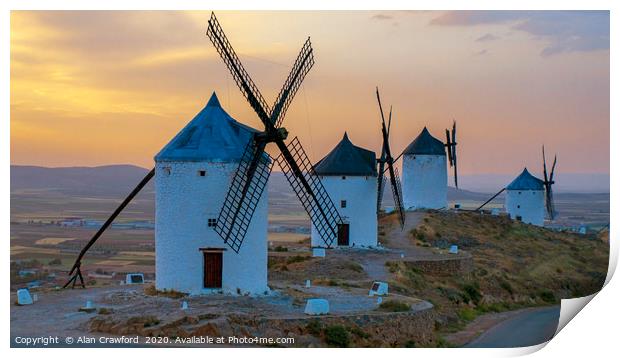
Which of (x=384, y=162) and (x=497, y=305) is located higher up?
(x=384, y=162)

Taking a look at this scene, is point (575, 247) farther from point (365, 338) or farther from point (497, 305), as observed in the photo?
point (365, 338)

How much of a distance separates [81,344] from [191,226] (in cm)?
565

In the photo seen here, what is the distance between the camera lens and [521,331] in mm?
28609

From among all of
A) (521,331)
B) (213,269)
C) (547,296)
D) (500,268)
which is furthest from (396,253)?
(213,269)

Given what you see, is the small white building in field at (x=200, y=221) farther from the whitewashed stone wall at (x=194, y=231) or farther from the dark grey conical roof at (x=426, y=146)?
the dark grey conical roof at (x=426, y=146)

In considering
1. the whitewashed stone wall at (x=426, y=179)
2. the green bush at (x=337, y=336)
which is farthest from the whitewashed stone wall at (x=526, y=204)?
the green bush at (x=337, y=336)

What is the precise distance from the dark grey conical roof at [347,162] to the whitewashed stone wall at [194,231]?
13.1m

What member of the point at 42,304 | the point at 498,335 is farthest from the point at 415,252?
the point at 42,304

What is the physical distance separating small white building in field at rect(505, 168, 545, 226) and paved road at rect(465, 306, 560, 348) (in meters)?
22.6

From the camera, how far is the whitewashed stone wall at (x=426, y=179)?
50750 millimetres

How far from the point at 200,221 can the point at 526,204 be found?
3623 centimetres

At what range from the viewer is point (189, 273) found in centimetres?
2481

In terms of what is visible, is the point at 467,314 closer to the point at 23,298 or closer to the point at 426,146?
the point at 23,298

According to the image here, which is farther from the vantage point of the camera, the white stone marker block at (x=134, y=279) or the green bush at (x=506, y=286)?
the green bush at (x=506, y=286)
